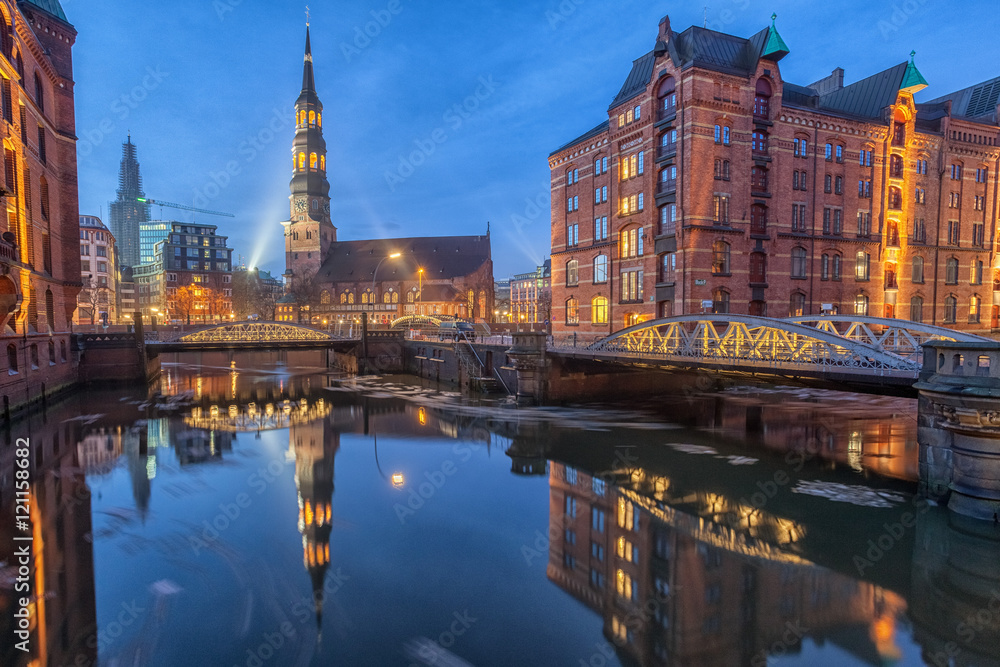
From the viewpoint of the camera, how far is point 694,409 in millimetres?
26906

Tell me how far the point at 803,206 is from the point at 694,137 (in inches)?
420

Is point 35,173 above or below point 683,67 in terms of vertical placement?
below

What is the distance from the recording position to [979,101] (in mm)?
40438

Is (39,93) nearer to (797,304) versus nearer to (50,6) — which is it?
(50,6)

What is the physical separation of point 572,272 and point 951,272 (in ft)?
96.8

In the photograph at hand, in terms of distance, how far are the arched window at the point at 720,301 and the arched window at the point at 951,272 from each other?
21159 millimetres

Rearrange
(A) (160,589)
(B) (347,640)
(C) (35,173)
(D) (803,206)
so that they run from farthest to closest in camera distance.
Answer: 1. (D) (803,206)
2. (C) (35,173)
3. (A) (160,589)
4. (B) (347,640)

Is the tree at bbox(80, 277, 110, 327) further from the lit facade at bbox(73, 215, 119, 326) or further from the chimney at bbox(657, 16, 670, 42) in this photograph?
the chimney at bbox(657, 16, 670, 42)

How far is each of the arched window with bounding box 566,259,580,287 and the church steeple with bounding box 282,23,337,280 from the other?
61.4 m

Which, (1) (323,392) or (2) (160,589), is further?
(1) (323,392)

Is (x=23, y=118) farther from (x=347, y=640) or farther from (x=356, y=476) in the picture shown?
(x=347, y=640)

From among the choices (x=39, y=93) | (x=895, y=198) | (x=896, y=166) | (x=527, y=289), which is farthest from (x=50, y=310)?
(x=527, y=289)

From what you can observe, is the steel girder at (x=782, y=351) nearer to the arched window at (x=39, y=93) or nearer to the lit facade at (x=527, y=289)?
the arched window at (x=39, y=93)

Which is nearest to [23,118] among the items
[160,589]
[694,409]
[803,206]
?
[160,589]
